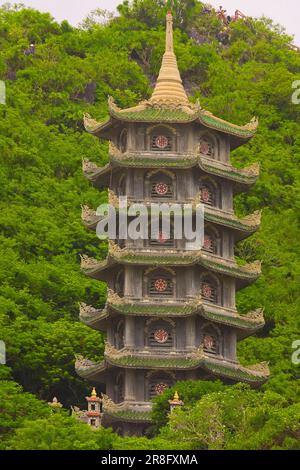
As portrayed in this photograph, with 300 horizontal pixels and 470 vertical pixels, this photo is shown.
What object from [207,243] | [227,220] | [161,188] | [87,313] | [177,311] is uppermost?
[161,188]

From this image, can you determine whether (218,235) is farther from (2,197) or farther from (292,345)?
(2,197)

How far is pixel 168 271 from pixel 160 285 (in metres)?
0.55

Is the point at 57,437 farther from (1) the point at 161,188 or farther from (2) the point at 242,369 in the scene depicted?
(1) the point at 161,188

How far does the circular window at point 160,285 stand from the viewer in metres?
61.5

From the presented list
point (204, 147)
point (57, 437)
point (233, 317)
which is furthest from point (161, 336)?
point (57, 437)

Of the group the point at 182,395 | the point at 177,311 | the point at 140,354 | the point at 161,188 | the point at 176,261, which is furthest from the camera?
the point at 161,188

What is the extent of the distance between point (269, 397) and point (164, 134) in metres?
14.4

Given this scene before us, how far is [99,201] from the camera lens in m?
85.1

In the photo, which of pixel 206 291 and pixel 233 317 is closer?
pixel 233 317

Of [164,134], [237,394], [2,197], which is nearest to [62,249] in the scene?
[2,197]

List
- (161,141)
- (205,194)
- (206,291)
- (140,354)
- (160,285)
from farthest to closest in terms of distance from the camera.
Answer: (205,194), (161,141), (206,291), (160,285), (140,354)

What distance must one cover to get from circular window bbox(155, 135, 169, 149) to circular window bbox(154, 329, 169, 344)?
6.76 m

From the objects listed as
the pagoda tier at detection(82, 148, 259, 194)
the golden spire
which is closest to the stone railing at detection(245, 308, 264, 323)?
the pagoda tier at detection(82, 148, 259, 194)

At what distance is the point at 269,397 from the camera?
52031 millimetres
